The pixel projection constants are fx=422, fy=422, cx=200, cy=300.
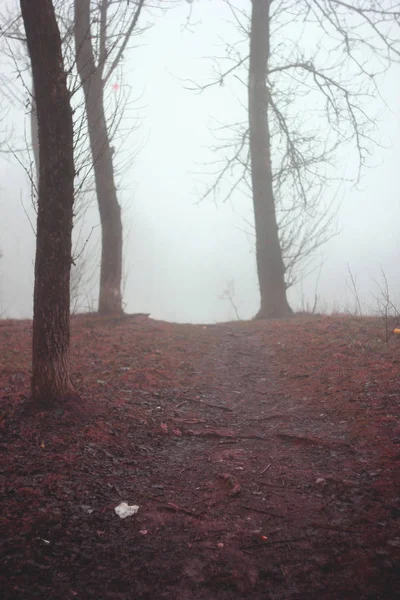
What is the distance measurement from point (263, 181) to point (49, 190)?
6.95 meters

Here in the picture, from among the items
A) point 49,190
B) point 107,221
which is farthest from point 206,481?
point 107,221

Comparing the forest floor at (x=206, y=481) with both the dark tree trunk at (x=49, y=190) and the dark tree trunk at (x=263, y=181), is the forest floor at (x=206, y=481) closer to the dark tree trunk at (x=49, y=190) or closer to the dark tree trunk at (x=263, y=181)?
A: the dark tree trunk at (x=49, y=190)

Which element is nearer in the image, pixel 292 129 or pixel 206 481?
pixel 206 481

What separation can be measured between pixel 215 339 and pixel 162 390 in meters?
2.86

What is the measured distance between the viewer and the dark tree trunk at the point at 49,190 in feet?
11.6

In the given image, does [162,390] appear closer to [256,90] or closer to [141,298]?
[256,90]

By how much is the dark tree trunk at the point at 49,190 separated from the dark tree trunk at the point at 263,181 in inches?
254

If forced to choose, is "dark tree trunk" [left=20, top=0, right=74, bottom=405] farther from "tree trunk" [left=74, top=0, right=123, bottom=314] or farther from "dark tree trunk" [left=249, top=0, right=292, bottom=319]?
"dark tree trunk" [left=249, top=0, right=292, bottom=319]

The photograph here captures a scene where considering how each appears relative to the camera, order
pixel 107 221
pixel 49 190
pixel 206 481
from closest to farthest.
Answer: pixel 206 481 < pixel 49 190 < pixel 107 221

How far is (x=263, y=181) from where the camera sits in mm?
9680

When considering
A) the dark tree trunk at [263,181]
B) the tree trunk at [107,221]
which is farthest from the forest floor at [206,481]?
the dark tree trunk at [263,181]

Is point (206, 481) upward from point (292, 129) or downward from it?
downward

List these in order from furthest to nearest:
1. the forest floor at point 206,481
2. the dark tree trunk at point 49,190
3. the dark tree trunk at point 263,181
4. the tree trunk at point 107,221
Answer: the dark tree trunk at point 263,181
the tree trunk at point 107,221
the dark tree trunk at point 49,190
the forest floor at point 206,481

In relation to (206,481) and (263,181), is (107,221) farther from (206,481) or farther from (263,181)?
(206,481)
